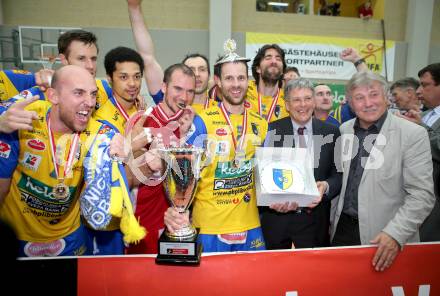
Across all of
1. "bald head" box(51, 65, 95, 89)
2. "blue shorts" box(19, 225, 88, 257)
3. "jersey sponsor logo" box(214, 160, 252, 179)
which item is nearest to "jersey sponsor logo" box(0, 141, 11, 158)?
"bald head" box(51, 65, 95, 89)

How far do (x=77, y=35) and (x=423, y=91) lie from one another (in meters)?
3.31

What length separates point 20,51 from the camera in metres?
8.15

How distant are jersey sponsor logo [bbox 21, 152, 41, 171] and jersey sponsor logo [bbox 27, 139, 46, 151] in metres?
0.05

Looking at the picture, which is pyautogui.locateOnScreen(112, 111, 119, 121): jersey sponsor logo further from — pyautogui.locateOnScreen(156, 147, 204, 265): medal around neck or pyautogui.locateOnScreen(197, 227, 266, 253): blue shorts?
pyautogui.locateOnScreen(197, 227, 266, 253): blue shorts

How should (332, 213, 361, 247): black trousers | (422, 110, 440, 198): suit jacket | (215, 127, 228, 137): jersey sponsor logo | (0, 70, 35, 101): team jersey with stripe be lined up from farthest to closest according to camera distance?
1. (0, 70, 35, 101): team jersey with stripe
2. (422, 110, 440, 198): suit jacket
3. (215, 127, 228, 137): jersey sponsor logo
4. (332, 213, 361, 247): black trousers

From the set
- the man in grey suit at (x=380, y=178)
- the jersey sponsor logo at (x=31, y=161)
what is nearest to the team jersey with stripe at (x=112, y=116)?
the jersey sponsor logo at (x=31, y=161)

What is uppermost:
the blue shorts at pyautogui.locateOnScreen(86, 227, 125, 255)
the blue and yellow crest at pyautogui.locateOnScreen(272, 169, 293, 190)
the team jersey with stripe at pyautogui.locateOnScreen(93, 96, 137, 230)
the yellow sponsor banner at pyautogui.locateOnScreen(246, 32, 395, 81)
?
the yellow sponsor banner at pyautogui.locateOnScreen(246, 32, 395, 81)

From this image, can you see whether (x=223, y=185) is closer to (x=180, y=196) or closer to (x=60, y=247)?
(x=180, y=196)

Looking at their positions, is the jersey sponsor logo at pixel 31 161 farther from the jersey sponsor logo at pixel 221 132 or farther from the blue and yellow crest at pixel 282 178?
the blue and yellow crest at pixel 282 178

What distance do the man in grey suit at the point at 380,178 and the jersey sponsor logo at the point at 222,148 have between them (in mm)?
852

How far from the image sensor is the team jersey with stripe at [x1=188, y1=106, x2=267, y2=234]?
241 centimetres

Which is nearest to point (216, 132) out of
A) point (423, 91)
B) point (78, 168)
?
point (78, 168)

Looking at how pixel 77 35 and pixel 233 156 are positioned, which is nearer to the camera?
pixel 233 156

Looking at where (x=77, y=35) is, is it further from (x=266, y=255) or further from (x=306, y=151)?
(x=266, y=255)
